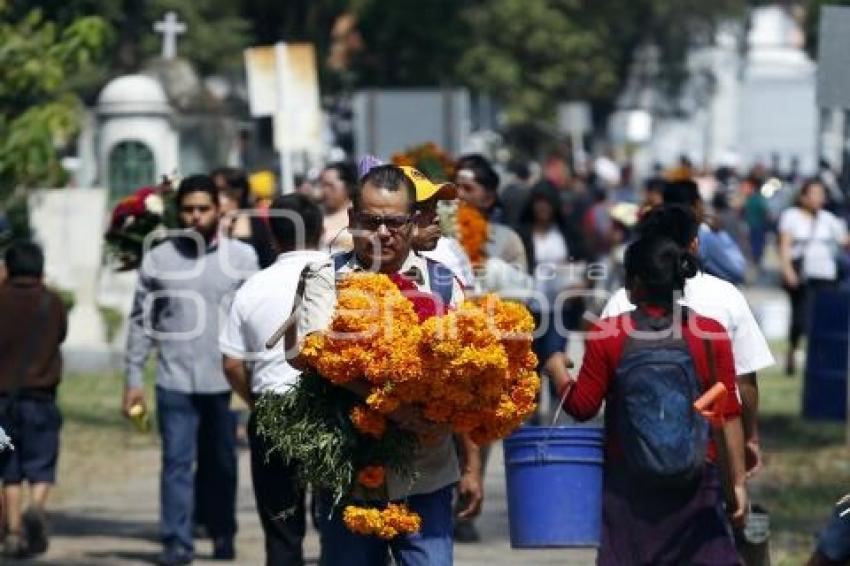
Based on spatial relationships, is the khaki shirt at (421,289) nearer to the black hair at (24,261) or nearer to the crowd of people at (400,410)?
the crowd of people at (400,410)

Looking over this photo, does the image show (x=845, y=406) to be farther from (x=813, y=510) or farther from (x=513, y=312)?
(x=513, y=312)

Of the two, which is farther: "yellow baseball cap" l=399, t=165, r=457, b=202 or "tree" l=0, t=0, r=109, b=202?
"tree" l=0, t=0, r=109, b=202

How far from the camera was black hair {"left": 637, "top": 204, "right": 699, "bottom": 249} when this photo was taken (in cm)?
955

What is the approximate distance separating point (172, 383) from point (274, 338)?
468 cm

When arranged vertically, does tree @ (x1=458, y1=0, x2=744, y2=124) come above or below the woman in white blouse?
above

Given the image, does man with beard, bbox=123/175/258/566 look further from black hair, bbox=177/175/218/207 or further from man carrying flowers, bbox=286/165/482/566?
man carrying flowers, bbox=286/165/482/566

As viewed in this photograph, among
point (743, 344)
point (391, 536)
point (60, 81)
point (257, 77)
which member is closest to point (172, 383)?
point (60, 81)

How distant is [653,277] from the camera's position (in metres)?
8.82

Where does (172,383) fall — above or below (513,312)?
below

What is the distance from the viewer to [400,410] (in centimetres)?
789

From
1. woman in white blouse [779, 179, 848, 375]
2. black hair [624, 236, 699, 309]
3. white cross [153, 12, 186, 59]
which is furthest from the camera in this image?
white cross [153, 12, 186, 59]

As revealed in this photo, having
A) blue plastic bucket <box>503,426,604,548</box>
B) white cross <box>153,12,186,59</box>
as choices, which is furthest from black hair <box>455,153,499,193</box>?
white cross <box>153,12,186,59</box>

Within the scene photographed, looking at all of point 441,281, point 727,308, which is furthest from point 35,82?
point 441,281

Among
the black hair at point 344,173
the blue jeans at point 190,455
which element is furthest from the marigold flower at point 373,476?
the black hair at point 344,173
